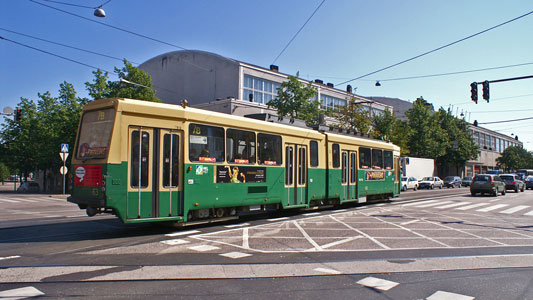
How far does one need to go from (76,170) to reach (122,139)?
155cm

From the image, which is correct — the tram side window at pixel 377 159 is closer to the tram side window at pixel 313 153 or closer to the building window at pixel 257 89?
the tram side window at pixel 313 153

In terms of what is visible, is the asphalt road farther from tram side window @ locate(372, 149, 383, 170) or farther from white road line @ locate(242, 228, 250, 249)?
tram side window @ locate(372, 149, 383, 170)

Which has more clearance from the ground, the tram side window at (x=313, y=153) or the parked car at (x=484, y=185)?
the tram side window at (x=313, y=153)

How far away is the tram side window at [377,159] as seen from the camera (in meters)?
19.1

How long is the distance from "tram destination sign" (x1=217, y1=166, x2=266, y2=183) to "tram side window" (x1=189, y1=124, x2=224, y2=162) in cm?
37

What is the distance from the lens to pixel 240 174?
11.4m

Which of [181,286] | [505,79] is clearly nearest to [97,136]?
[181,286]

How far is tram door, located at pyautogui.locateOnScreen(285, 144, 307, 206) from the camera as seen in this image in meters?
13.4

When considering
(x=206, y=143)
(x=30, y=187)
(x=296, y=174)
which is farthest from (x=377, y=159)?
(x=30, y=187)

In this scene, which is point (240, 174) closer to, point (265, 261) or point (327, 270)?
point (265, 261)

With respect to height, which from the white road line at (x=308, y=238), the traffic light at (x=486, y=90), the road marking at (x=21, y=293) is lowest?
the white road line at (x=308, y=238)

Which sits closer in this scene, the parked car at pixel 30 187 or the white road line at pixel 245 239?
the white road line at pixel 245 239

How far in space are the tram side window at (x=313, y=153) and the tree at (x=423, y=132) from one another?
43562 mm

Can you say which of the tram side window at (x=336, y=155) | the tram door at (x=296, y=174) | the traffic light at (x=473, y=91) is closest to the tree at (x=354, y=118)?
the traffic light at (x=473, y=91)
